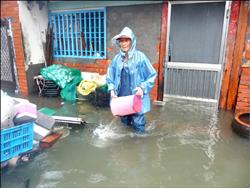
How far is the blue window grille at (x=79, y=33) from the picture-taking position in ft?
17.5

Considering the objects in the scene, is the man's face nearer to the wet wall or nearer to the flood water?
the flood water

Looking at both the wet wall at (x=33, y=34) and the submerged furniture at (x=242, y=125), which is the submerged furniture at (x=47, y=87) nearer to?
the wet wall at (x=33, y=34)

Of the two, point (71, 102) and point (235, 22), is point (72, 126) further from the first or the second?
point (235, 22)

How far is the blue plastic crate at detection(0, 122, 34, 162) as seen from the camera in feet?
6.75

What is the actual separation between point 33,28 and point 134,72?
376cm

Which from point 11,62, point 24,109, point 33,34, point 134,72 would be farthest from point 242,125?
point 11,62

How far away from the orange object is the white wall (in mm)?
2957

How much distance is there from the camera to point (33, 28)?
545 centimetres

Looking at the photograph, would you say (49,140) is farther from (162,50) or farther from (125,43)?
(162,50)

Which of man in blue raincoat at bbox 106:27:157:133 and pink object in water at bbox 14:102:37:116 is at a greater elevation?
man in blue raincoat at bbox 106:27:157:133

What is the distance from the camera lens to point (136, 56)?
3086 millimetres

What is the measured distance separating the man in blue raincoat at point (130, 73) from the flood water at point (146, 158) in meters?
0.57

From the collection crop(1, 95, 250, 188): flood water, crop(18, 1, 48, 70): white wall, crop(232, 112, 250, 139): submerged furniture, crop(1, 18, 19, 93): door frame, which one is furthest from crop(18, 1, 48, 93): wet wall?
crop(232, 112, 250, 139): submerged furniture

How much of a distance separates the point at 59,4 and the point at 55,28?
→ 0.68m
